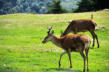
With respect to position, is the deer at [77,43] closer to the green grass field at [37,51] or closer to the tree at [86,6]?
the green grass field at [37,51]

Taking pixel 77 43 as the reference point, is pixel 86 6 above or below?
below

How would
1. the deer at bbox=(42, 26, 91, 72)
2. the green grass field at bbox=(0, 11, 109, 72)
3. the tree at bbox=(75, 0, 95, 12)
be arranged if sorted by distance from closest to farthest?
the deer at bbox=(42, 26, 91, 72), the green grass field at bbox=(0, 11, 109, 72), the tree at bbox=(75, 0, 95, 12)

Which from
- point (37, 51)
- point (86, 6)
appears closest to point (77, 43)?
point (37, 51)

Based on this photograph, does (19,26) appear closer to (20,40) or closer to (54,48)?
(20,40)

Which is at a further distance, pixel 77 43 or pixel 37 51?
pixel 37 51

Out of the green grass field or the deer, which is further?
the green grass field

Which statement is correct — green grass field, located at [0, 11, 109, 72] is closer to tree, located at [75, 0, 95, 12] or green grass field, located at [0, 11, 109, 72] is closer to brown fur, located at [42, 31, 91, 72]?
brown fur, located at [42, 31, 91, 72]

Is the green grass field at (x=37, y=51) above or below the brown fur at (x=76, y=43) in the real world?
below

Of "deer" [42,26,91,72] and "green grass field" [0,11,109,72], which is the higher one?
"deer" [42,26,91,72]

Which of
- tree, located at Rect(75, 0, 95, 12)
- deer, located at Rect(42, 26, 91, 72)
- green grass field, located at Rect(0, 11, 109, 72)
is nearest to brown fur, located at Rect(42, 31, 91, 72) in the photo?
deer, located at Rect(42, 26, 91, 72)

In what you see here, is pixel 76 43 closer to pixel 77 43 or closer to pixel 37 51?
pixel 77 43

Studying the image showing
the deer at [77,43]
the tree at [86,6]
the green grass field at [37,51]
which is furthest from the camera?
the tree at [86,6]

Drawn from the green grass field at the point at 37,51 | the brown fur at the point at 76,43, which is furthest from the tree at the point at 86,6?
the brown fur at the point at 76,43

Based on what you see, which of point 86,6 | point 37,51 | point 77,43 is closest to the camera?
point 77,43
